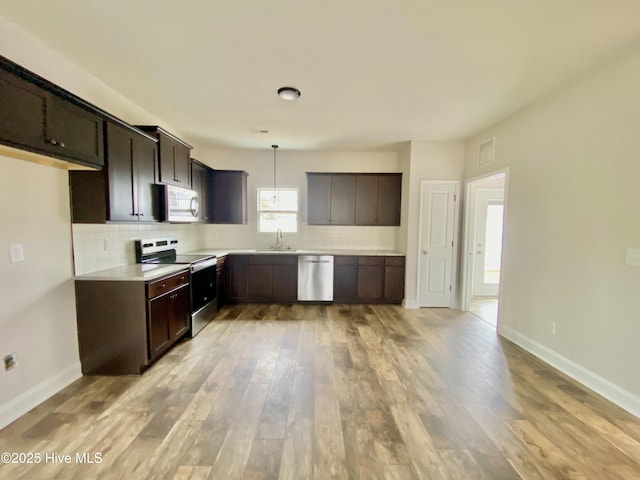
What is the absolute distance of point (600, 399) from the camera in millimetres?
2154

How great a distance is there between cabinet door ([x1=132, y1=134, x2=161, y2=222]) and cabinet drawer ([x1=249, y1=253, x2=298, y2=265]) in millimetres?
1793

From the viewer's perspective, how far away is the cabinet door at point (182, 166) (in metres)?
3.40

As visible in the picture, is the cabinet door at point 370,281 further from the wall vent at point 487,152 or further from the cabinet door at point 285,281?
the wall vent at point 487,152

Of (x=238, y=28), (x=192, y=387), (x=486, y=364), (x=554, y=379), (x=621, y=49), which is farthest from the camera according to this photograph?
(x=486, y=364)

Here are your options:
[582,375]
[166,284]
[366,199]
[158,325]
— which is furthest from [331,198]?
[582,375]

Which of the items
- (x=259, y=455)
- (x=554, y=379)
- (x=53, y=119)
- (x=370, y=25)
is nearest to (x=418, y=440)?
(x=259, y=455)

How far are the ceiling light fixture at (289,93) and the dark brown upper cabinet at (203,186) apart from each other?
1899 millimetres

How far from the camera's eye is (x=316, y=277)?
15.0ft

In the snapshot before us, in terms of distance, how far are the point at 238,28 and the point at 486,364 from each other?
142 inches

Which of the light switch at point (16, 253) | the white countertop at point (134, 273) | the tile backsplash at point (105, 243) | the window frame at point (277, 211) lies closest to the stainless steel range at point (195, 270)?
the tile backsplash at point (105, 243)

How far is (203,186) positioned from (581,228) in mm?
4744

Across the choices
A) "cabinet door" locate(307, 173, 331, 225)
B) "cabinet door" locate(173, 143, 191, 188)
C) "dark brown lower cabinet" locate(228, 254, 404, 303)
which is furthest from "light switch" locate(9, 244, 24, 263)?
"cabinet door" locate(307, 173, 331, 225)

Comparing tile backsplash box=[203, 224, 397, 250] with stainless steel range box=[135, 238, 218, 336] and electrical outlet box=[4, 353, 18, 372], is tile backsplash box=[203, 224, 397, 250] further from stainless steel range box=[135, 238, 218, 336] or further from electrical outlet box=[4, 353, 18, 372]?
electrical outlet box=[4, 353, 18, 372]

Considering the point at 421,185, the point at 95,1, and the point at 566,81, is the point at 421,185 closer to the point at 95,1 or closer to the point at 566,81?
the point at 566,81
